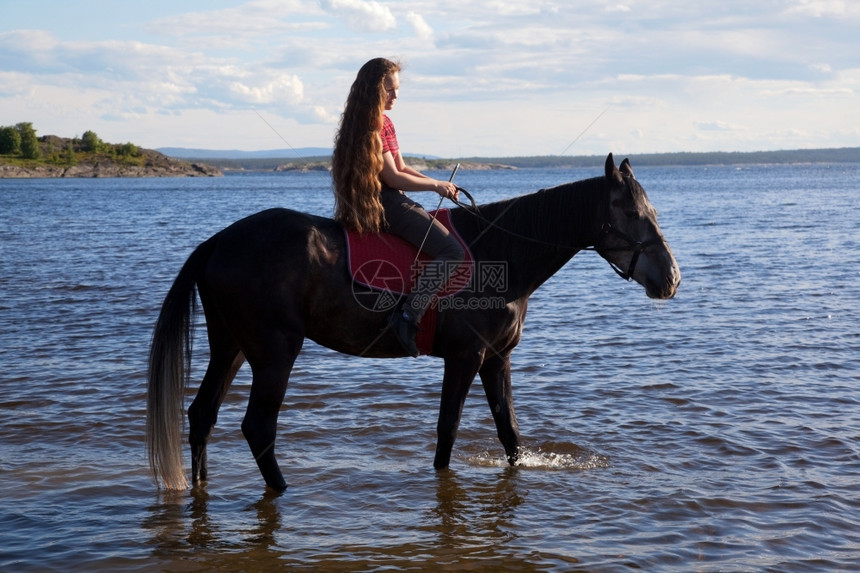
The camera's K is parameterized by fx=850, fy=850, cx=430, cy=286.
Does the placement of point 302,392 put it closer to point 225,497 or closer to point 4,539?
point 225,497

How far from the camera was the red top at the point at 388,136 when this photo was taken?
675cm

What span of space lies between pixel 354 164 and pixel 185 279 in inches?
63.5

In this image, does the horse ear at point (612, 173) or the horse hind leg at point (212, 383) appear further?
the horse hind leg at point (212, 383)

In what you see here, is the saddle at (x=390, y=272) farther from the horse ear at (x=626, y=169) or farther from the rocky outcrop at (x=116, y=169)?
the rocky outcrop at (x=116, y=169)

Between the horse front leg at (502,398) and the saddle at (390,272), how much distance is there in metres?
0.75

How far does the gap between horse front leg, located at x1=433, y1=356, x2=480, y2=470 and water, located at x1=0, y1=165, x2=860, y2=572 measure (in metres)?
0.50

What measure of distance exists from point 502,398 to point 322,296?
2007 millimetres

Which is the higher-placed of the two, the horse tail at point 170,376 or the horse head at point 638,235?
the horse head at point 638,235

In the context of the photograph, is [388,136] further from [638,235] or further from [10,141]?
[10,141]

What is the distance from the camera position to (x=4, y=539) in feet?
19.9

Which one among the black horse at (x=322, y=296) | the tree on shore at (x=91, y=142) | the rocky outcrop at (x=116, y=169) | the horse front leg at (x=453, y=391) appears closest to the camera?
the black horse at (x=322, y=296)

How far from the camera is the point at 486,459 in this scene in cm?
809

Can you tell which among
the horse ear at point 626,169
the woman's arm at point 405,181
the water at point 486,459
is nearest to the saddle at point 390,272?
the woman's arm at point 405,181

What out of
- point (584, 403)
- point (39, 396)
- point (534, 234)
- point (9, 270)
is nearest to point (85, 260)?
point (9, 270)
